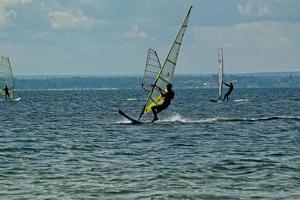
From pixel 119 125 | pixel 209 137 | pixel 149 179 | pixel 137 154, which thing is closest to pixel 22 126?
pixel 119 125

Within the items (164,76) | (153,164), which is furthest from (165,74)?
(153,164)

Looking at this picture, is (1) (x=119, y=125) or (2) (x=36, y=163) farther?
(1) (x=119, y=125)

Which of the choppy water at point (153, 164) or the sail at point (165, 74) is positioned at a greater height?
the sail at point (165, 74)

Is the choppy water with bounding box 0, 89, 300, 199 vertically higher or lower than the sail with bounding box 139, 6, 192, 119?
lower

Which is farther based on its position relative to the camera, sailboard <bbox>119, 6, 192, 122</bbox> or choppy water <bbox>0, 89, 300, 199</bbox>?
sailboard <bbox>119, 6, 192, 122</bbox>

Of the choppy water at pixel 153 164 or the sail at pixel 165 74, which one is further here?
the sail at pixel 165 74

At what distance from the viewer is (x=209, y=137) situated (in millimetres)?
29844

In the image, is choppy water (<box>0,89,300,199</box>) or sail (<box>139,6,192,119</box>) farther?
sail (<box>139,6,192,119</box>)

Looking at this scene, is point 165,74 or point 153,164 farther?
point 165,74

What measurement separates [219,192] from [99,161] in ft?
20.9

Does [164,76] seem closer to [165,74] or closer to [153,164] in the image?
[165,74]

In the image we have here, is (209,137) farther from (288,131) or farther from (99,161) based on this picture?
(99,161)

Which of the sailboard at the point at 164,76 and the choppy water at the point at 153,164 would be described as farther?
the sailboard at the point at 164,76

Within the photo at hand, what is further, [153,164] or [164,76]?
[164,76]
